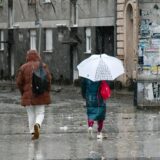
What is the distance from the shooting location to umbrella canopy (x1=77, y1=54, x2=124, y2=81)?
1572 cm

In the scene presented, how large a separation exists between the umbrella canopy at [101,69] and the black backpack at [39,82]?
75 centimetres

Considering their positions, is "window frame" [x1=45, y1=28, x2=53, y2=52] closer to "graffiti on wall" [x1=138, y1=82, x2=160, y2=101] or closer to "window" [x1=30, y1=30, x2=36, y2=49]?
"window" [x1=30, y1=30, x2=36, y2=49]

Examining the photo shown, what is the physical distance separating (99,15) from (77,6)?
2.49 m

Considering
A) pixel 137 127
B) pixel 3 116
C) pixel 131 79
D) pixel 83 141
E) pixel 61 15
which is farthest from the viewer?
pixel 61 15

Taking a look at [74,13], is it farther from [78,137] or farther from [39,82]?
[39,82]

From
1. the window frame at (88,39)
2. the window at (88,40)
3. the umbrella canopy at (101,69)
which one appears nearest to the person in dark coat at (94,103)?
the umbrella canopy at (101,69)

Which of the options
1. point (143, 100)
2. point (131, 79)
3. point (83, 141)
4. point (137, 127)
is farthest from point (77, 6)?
Result: point (83, 141)

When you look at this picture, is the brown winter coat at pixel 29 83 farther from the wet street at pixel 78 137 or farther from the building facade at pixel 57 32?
the building facade at pixel 57 32

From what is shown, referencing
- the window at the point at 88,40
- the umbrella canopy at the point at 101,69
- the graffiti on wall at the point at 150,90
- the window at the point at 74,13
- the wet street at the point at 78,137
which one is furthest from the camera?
the window at the point at 74,13

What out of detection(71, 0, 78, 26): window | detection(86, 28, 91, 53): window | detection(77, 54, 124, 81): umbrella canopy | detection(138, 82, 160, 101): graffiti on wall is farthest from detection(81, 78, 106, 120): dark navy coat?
detection(71, 0, 78, 26): window

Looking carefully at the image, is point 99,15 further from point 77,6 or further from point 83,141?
point 83,141

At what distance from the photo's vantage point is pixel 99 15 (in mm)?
39094

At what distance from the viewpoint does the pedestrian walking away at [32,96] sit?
15797 millimetres

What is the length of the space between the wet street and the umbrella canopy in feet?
4.25
